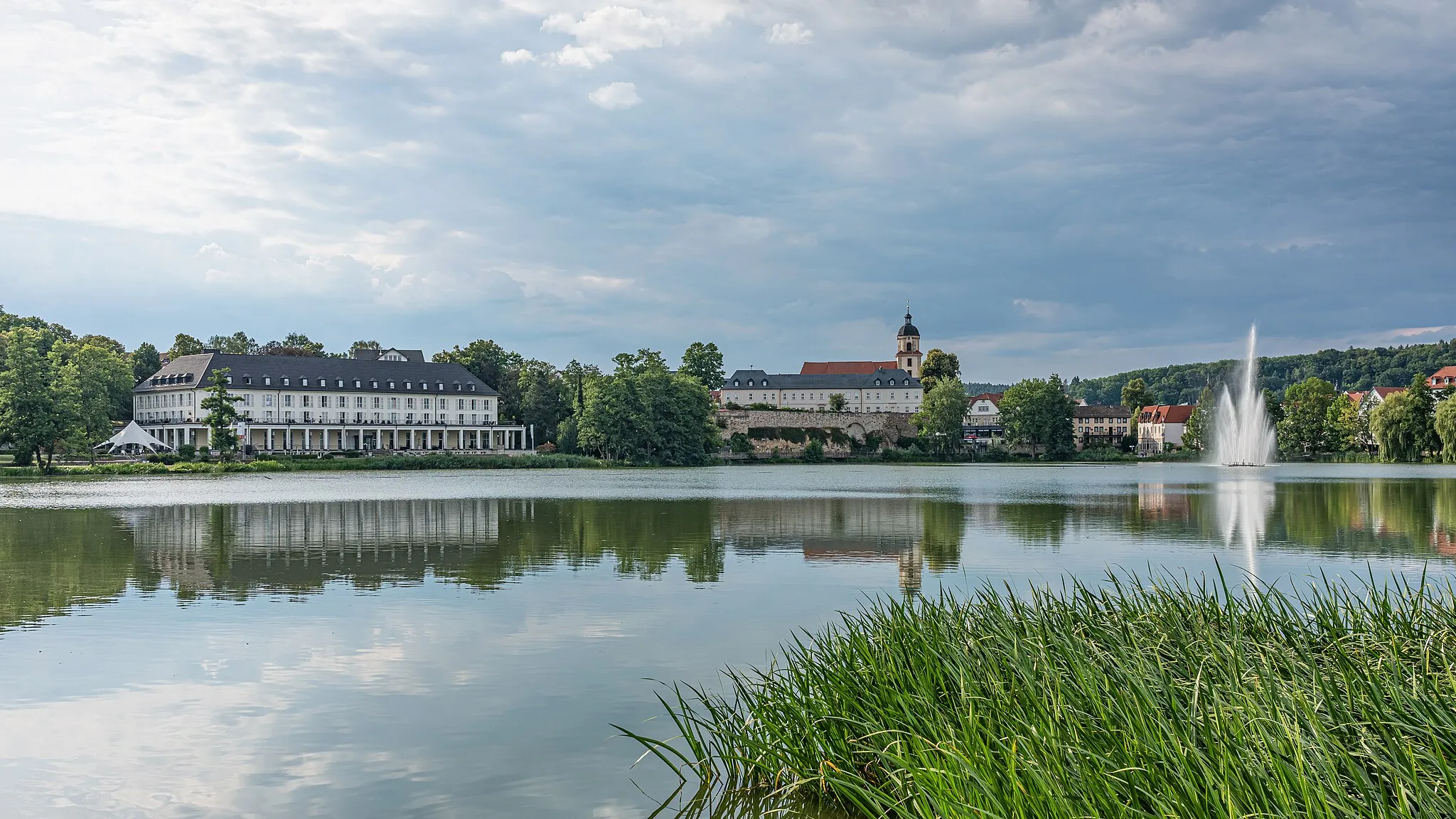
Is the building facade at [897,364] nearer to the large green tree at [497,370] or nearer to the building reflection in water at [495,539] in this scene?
the large green tree at [497,370]

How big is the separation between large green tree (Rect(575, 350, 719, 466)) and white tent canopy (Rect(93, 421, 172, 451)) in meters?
27.7

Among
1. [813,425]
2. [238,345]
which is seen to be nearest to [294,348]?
[238,345]

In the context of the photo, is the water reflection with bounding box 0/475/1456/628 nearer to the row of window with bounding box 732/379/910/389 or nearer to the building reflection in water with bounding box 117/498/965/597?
the building reflection in water with bounding box 117/498/965/597

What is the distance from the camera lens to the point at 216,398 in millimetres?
66688

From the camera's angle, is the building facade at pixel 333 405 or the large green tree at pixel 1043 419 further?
the large green tree at pixel 1043 419

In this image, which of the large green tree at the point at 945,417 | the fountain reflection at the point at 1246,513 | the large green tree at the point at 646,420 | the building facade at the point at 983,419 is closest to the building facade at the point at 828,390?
the building facade at the point at 983,419

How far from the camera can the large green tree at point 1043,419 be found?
96562mm

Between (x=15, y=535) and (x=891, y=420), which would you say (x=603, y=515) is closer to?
(x=15, y=535)

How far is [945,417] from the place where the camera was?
10488 centimetres

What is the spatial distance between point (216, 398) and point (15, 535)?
4821cm

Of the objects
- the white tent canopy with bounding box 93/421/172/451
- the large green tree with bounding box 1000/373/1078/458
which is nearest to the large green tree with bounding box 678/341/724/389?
the large green tree with bounding box 1000/373/1078/458

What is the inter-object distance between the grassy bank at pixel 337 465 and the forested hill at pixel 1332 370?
4223 inches

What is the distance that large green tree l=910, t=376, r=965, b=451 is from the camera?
105 metres

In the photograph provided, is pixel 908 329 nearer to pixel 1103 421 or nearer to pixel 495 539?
pixel 1103 421
